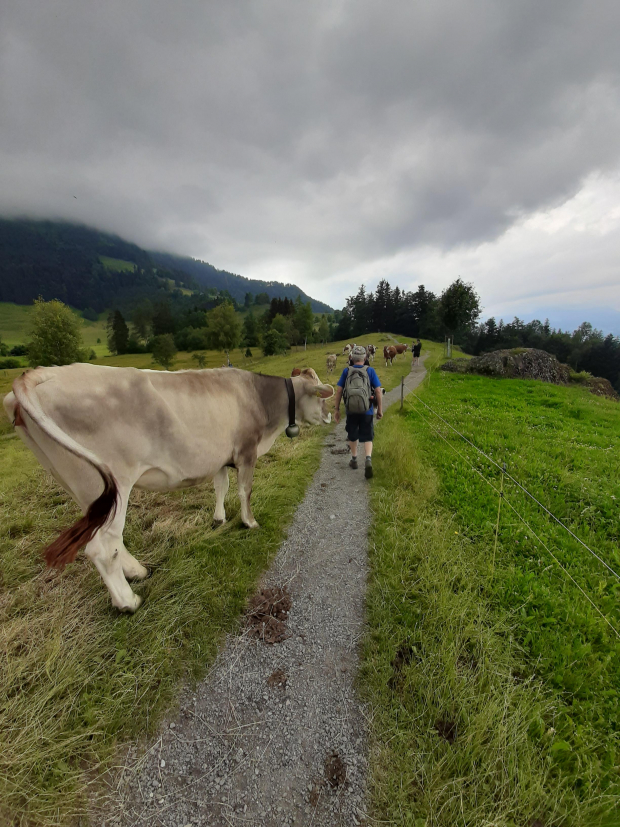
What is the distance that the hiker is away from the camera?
6.36 metres

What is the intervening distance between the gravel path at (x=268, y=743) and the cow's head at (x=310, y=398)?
313 cm

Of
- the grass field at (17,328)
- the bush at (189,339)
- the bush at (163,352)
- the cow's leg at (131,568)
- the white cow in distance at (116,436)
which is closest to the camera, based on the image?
the white cow in distance at (116,436)

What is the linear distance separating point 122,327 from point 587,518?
264 feet

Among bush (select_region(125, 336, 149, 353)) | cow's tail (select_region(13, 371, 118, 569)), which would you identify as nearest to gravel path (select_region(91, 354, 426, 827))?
cow's tail (select_region(13, 371, 118, 569))

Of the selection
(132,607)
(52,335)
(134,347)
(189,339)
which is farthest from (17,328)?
(132,607)

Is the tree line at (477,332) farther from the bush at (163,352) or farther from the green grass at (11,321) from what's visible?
the green grass at (11,321)

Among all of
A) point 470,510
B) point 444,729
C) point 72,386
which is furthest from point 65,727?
point 470,510

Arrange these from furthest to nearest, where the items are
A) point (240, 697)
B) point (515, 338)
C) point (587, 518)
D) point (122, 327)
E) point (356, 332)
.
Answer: point (356, 332) < point (515, 338) < point (122, 327) < point (587, 518) < point (240, 697)

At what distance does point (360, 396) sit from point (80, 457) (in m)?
4.74

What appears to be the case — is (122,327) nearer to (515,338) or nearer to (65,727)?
(65,727)

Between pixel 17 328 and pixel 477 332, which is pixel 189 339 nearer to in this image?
pixel 477 332

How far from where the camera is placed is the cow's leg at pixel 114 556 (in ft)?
9.98

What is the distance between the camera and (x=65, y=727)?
2.33m

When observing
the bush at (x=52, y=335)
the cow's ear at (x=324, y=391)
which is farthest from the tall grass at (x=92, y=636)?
the bush at (x=52, y=335)
